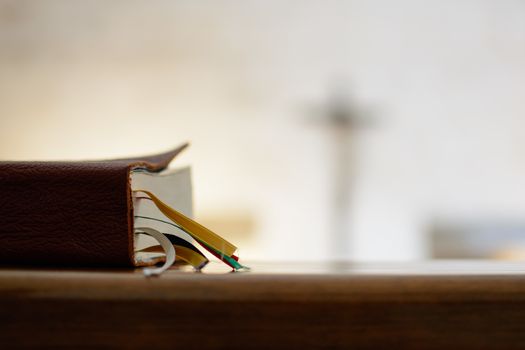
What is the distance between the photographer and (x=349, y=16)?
251 cm

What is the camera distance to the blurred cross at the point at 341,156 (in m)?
2.43

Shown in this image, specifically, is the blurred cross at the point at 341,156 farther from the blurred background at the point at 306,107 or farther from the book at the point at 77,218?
the book at the point at 77,218

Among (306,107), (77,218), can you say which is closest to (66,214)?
(77,218)

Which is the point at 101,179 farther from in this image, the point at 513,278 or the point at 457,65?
the point at 457,65

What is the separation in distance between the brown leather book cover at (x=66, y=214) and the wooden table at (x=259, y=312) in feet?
0.18

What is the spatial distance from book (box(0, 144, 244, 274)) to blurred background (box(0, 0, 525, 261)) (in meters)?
2.09

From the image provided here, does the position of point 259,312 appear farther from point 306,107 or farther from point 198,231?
point 306,107

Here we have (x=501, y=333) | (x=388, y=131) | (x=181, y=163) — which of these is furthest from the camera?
(x=388, y=131)

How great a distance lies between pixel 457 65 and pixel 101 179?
2409 millimetres

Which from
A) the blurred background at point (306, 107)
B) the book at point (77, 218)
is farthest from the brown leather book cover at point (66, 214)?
the blurred background at point (306, 107)

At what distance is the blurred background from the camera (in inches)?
95.3

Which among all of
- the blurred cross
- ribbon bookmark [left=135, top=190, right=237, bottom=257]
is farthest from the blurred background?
ribbon bookmark [left=135, top=190, right=237, bottom=257]

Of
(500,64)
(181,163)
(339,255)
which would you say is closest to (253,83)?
(181,163)

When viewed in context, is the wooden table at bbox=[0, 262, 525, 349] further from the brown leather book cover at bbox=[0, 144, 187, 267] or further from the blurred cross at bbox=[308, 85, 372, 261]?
the blurred cross at bbox=[308, 85, 372, 261]
